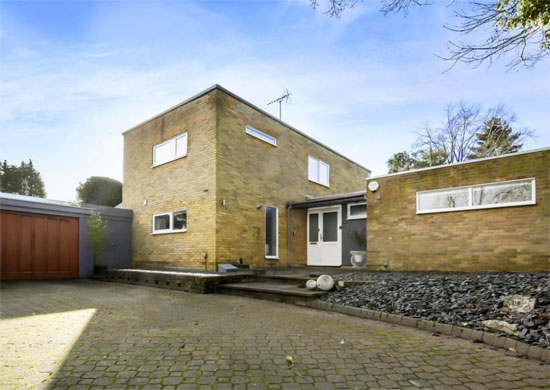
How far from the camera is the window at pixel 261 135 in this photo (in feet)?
37.7

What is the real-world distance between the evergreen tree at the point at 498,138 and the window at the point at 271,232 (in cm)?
1666

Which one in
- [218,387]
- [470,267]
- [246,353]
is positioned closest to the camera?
[218,387]

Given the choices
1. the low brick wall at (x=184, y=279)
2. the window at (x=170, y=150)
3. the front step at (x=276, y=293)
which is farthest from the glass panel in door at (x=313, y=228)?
the front step at (x=276, y=293)

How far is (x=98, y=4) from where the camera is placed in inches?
245

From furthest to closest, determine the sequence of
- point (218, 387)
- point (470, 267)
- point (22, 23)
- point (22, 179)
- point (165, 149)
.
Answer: point (22, 179) → point (165, 149) → point (470, 267) → point (22, 23) → point (218, 387)

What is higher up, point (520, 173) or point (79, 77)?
point (79, 77)

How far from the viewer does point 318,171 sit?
1520 centimetres

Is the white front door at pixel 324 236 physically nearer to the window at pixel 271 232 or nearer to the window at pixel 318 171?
the window at pixel 271 232

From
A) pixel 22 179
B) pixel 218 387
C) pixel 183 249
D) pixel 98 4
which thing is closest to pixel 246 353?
pixel 218 387

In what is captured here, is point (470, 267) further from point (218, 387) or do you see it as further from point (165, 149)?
point (165, 149)

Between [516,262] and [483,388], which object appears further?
[516,262]

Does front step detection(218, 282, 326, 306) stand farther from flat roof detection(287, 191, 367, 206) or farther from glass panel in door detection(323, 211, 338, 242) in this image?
glass panel in door detection(323, 211, 338, 242)

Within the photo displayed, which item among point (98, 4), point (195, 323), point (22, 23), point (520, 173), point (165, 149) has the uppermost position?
point (98, 4)

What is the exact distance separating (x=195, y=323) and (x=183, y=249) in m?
6.48
